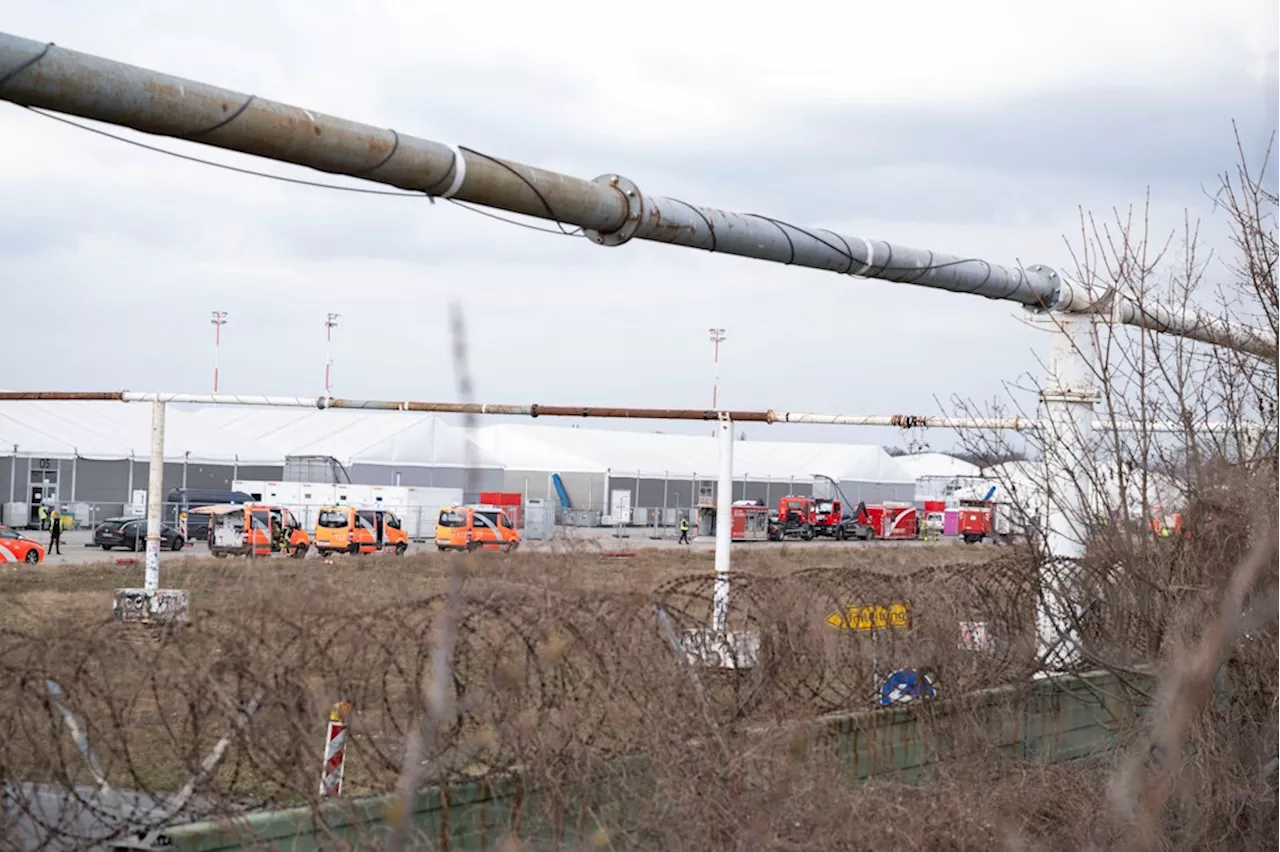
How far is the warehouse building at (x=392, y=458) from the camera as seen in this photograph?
50.7 meters

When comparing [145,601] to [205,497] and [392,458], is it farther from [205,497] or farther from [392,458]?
[392,458]

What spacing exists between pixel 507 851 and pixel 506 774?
1.32m

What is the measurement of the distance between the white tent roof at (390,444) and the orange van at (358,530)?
25.0 feet

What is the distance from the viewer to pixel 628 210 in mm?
9141

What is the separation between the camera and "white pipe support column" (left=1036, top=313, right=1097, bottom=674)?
10.7 metres

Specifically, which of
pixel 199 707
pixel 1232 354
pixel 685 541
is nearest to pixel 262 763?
pixel 199 707

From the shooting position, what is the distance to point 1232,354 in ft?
34.2

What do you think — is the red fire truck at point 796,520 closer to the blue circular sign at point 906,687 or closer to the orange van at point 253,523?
the orange van at point 253,523

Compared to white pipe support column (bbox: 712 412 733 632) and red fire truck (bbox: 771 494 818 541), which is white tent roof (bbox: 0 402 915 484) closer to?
red fire truck (bbox: 771 494 818 541)

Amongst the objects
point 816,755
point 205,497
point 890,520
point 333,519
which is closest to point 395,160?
point 816,755

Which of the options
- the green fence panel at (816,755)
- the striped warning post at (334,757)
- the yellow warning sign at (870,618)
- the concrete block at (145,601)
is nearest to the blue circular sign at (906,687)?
the green fence panel at (816,755)

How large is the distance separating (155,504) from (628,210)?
8.21m

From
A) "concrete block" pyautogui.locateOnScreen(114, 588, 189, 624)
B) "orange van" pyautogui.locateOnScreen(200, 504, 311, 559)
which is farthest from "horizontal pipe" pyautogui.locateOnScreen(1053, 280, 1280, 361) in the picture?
"orange van" pyautogui.locateOnScreen(200, 504, 311, 559)

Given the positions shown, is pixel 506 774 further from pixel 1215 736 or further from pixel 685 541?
pixel 685 541
